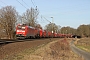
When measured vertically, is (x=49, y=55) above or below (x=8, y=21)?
below

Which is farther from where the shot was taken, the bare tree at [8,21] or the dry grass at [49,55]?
the bare tree at [8,21]

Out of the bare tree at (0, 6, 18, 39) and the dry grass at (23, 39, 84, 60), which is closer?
the dry grass at (23, 39, 84, 60)

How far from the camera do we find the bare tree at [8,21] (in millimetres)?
64169

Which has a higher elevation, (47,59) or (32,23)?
(32,23)

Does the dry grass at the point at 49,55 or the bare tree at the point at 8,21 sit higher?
the bare tree at the point at 8,21

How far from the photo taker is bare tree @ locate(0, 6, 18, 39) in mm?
64169

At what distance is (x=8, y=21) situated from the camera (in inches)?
2559

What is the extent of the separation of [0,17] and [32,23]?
714 inches

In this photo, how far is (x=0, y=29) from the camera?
63188 mm

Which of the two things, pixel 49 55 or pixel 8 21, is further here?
pixel 8 21

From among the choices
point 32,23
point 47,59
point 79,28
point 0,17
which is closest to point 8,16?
point 0,17

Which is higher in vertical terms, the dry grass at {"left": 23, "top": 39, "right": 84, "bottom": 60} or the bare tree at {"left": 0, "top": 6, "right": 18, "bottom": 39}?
the bare tree at {"left": 0, "top": 6, "right": 18, "bottom": 39}

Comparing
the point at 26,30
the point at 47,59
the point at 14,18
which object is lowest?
the point at 47,59

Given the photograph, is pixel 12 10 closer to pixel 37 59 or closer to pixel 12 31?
pixel 12 31
